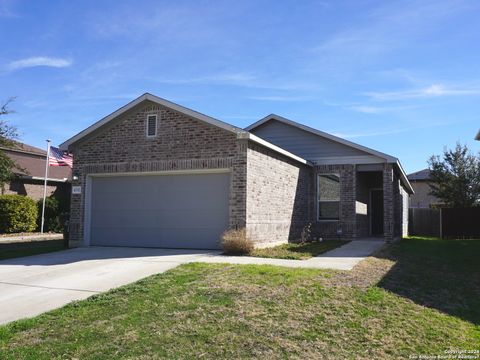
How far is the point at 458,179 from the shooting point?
29.5 m

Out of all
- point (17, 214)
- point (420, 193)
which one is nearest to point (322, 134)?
point (17, 214)

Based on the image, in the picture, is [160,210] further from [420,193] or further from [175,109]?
[420,193]

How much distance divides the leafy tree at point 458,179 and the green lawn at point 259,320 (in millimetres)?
22211

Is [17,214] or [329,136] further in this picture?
[17,214]

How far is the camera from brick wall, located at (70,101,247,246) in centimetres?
1327

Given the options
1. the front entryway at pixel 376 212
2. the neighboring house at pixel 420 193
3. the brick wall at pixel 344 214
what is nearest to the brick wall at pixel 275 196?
the brick wall at pixel 344 214

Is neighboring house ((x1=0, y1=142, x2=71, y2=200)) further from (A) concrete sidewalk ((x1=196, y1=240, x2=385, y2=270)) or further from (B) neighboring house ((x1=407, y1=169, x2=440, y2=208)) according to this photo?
(B) neighboring house ((x1=407, y1=169, x2=440, y2=208))

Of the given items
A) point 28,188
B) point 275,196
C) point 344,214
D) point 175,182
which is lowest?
point 344,214

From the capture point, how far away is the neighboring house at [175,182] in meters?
13.5

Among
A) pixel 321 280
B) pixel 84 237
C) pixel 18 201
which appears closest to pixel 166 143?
pixel 84 237

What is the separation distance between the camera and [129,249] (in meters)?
14.0

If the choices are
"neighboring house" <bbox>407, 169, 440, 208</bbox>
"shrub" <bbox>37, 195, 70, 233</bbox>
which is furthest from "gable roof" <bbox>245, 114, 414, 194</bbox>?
"neighboring house" <bbox>407, 169, 440, 208</bbox>

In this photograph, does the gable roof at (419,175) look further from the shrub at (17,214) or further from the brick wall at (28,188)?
the shrub at (17,214)

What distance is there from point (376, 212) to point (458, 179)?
8.26 metres
